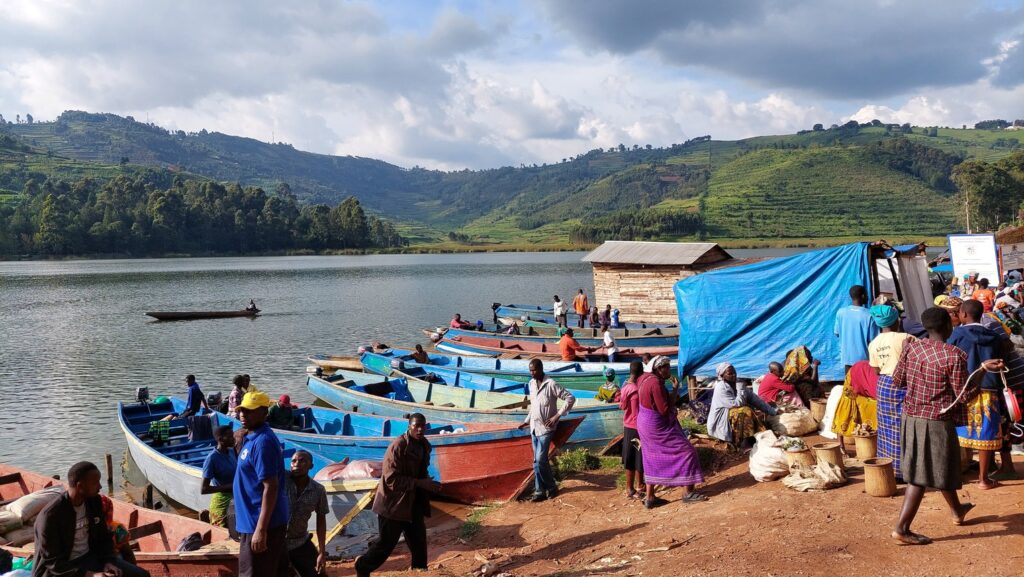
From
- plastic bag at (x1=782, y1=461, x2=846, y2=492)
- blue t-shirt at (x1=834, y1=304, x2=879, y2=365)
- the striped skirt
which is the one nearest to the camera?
the striped skirt

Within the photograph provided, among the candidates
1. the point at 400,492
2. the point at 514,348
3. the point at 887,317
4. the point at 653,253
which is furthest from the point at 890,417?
the point at 653,253

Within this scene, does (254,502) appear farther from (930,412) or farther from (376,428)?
(376,428)

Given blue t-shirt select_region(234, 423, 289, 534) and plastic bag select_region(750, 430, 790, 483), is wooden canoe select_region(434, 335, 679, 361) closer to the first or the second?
plastic bag select_region(750, 430, 790, 483)

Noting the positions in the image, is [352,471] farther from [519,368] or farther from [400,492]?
[519,368]

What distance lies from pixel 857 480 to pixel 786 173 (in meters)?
168

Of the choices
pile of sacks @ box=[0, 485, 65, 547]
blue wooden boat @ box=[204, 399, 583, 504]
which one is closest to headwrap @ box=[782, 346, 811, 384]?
blue wooden boat @ box=[204, 399, 583, 504]

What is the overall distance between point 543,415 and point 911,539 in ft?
14.4

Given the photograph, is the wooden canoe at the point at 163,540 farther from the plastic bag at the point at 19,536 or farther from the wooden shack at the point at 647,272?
the wooden shack at the point at 647,272

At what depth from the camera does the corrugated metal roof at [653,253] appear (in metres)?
25.1

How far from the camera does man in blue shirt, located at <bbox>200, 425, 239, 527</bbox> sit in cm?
809

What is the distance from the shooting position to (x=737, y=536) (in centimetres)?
654

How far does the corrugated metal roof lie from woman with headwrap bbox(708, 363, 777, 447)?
15737mm

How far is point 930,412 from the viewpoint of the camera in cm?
546

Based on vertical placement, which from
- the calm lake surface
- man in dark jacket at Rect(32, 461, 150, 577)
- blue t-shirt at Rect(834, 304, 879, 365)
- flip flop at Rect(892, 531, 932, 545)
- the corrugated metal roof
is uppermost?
the corrugated metal roof
